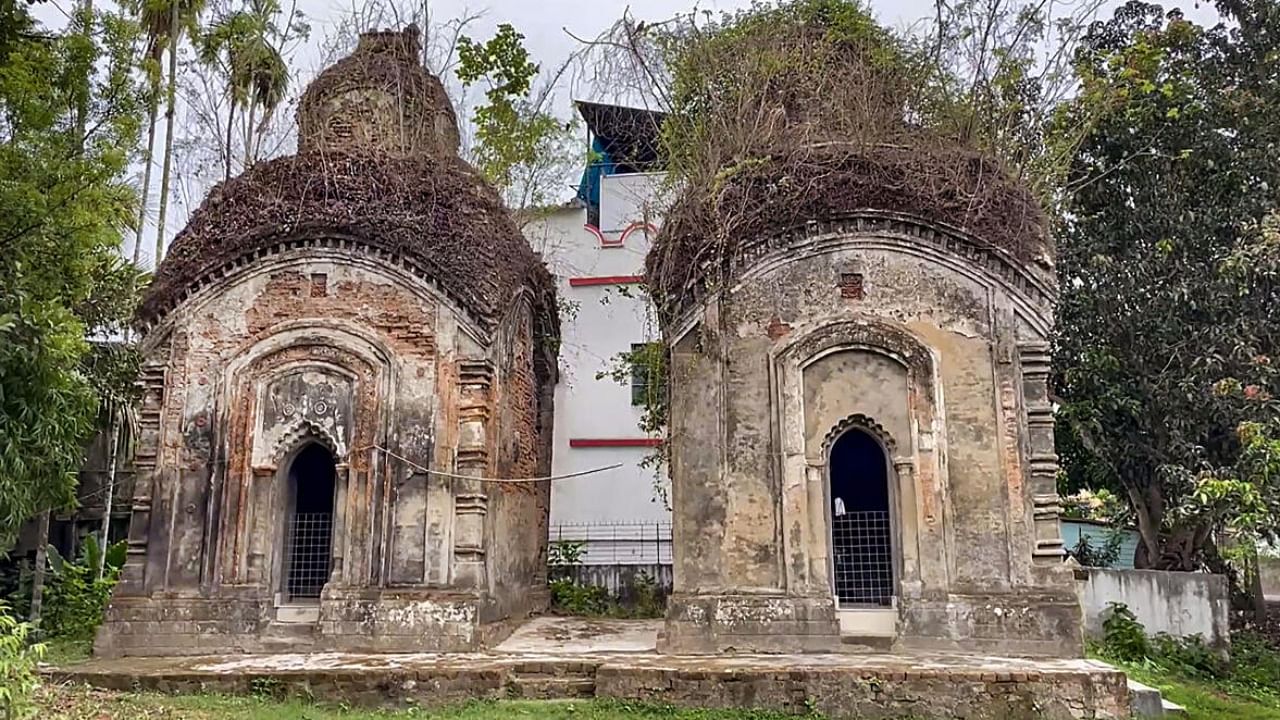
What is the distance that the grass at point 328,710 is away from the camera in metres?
7.87

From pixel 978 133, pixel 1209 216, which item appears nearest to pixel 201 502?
pixel 978 133

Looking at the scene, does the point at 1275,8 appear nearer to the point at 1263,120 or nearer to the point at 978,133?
the point at 1263,120

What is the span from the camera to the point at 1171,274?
14125 mm

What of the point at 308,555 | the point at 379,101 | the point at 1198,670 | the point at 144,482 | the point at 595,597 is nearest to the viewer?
the point at 144,482

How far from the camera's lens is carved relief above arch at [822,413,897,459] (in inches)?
410

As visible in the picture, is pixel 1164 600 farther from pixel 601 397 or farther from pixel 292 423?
pixel 292 423

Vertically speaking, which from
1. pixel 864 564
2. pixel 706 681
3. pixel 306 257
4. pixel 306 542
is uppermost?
pixel 306 257

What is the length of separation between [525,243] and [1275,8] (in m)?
11.2

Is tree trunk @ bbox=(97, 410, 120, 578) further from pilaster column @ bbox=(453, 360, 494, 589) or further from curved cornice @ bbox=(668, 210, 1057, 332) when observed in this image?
curved cornice @ bbox=(668, 210, 1057, 332)

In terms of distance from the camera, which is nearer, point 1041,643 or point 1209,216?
point 1041,643

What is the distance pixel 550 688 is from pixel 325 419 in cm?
409

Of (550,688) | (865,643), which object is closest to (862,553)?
(865,643)

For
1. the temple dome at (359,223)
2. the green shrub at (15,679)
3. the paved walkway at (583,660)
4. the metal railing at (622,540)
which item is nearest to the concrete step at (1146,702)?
the paved walkway at (583,660)

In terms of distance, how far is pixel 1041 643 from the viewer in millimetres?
9516
